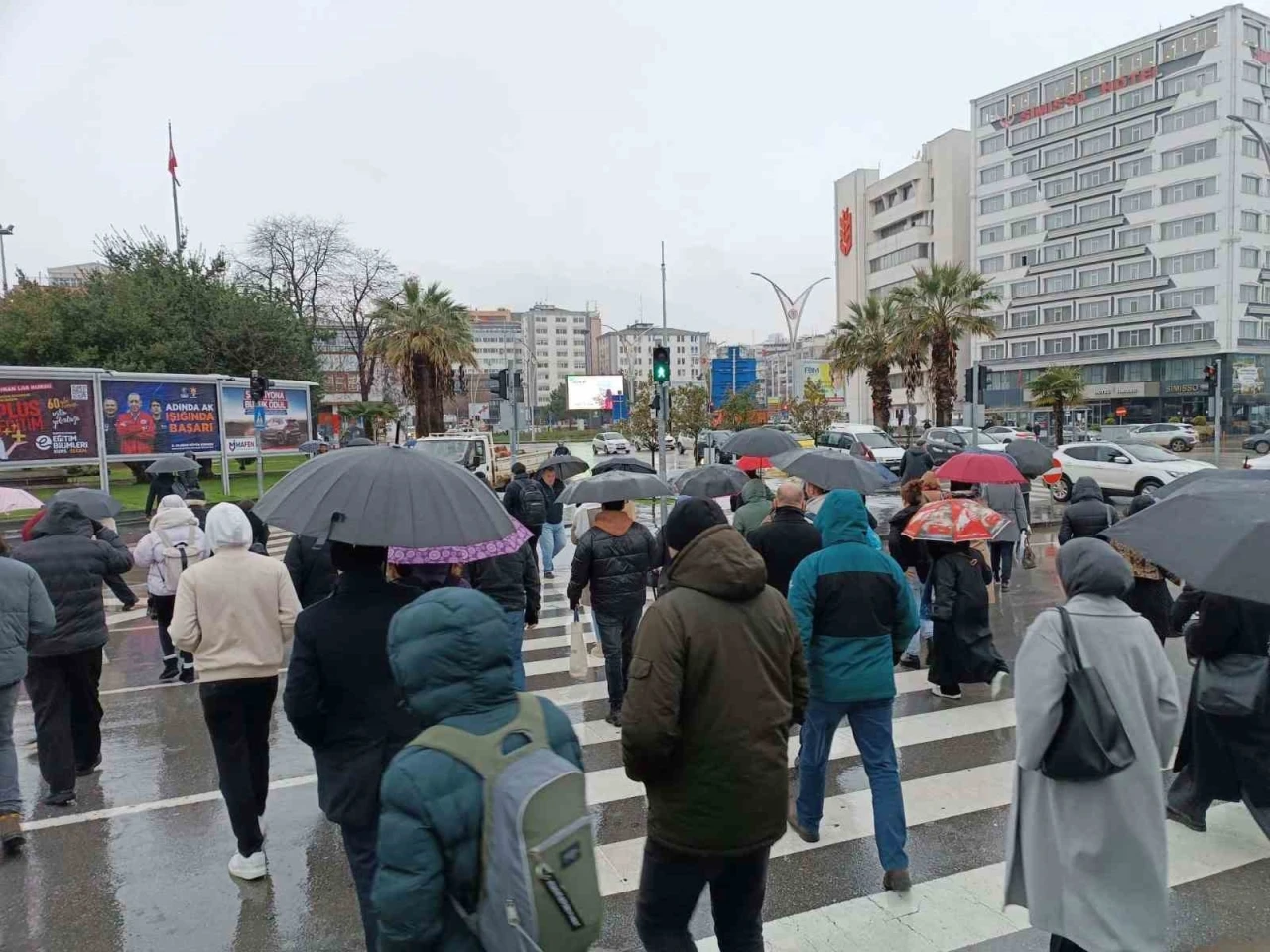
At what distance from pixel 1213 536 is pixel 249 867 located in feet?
15.0

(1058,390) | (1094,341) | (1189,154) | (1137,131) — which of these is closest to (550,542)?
(1058,390)

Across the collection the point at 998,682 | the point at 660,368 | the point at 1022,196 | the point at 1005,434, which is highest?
the point at 1022,196

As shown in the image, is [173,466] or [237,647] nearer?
[237,647]

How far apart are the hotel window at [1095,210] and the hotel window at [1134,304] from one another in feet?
21.6

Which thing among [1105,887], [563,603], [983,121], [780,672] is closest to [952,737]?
[1105,887]

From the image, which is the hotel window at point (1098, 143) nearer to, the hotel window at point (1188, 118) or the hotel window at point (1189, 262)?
the hotel window at point (1188, 118)

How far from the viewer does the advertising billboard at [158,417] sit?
69.4 feet

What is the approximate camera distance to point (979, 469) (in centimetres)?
882

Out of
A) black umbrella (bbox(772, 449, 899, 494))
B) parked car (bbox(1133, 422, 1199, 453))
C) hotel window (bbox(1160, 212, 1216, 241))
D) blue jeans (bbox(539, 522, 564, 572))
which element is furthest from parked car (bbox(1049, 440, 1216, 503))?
hotel window (bbox(1160, 212, 1216, 241))

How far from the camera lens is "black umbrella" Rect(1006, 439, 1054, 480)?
472 inches

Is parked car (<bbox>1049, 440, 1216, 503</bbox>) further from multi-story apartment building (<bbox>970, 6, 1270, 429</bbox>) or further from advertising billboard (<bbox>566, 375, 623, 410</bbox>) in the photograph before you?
advertising billboard (<bbox>566, 375, 623, 410</bbox>)

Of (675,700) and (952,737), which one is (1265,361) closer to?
(952,737)

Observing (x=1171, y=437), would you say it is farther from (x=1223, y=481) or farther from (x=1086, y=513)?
(x=1223, y=481)

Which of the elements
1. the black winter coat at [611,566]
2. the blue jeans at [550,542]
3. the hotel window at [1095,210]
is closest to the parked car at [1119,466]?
the blue jeans at [550,542]
